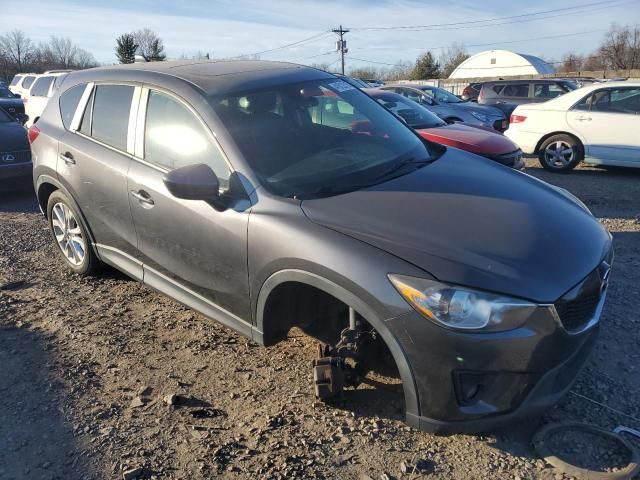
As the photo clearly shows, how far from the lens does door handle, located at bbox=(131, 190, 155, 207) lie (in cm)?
338

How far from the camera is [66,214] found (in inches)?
181

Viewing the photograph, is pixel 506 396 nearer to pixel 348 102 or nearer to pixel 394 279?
pixel 394 279

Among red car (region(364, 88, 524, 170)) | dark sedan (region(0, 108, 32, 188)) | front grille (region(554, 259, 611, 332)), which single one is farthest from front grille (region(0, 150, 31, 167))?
front grille (region(554, 259, 611, 332))

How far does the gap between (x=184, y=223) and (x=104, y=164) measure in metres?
1.06

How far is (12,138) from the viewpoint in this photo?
774 centimetres

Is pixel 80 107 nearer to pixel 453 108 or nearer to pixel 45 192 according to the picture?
pixel 45 192

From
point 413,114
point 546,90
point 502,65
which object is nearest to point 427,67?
point 502,65

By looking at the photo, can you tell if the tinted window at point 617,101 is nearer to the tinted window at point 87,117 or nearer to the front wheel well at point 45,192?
the tinted window at point 87,117

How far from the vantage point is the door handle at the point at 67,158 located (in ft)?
13.6

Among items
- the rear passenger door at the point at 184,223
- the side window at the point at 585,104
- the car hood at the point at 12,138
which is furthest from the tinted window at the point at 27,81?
the rear passenger door at the point at 184,223

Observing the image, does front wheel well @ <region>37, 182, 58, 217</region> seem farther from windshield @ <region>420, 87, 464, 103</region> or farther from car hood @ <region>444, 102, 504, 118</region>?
windshield @ <region>420, 87, 464, 103</region>

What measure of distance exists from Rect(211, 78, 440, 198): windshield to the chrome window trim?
1654 millimetres

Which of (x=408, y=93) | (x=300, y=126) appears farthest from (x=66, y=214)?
(x=408, y=93)

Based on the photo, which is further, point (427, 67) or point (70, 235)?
point (427, 67)
